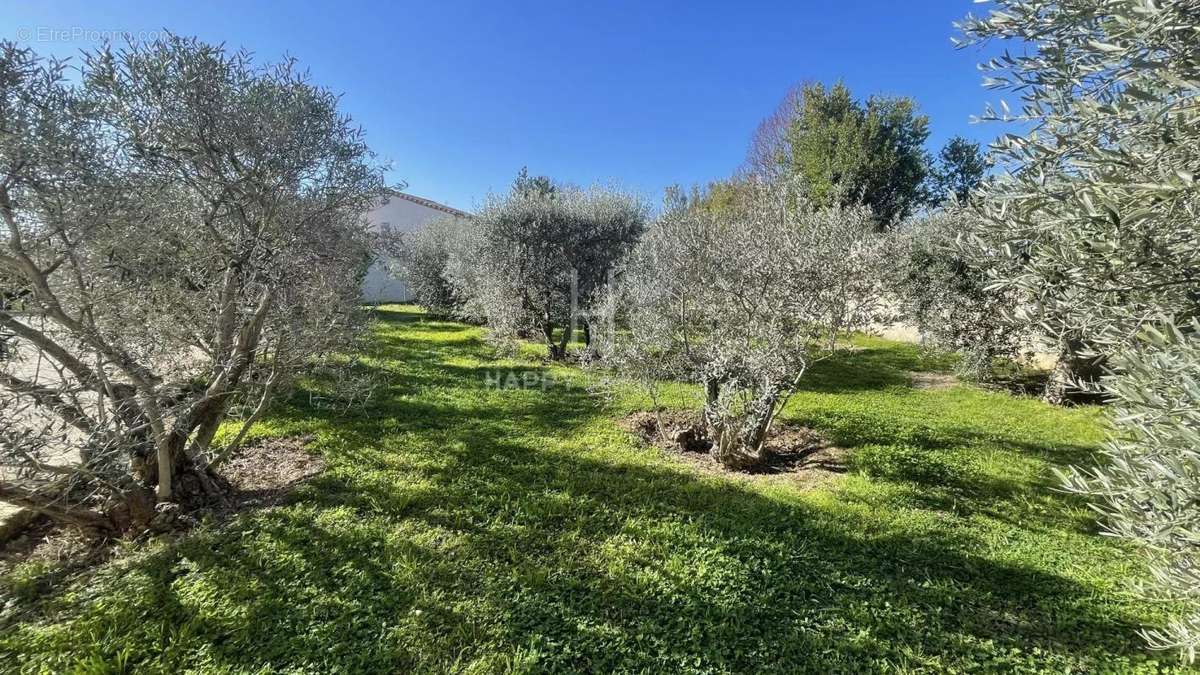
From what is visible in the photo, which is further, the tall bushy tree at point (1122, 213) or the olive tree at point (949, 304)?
the olive tree at point (949, 304)

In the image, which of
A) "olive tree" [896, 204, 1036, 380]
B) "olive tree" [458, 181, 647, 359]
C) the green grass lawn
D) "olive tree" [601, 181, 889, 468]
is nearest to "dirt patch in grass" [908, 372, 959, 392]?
"olive tree" [896, 204, 1036, 380]

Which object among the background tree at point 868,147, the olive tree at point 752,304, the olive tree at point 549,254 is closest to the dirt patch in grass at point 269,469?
the olive tree at point 752,304

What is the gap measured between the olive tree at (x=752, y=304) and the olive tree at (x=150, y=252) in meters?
3.94

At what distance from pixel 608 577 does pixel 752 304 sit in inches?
137

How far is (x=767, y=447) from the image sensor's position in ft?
21.2

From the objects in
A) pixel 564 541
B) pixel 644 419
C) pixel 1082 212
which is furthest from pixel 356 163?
pixel 1082 212

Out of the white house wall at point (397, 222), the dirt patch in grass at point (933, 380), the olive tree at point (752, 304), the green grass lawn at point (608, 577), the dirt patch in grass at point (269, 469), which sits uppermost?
the white house wall at point (397, 222)

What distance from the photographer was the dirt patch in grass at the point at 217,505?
12.1ft

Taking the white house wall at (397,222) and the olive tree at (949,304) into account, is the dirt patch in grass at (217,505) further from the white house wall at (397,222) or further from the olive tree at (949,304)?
the white house wall at (397,222)

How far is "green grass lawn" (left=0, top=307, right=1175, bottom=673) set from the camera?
9.42 ft

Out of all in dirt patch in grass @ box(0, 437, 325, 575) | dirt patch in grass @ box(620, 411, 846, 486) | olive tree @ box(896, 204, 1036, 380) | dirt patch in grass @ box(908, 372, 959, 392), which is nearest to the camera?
dirt patch in grass @ box(0, 437, 325, 575)

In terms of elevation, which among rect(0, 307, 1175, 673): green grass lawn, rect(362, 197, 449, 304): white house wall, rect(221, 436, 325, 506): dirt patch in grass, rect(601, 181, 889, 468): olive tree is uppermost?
rect(362, 197, 449, 304): white house wall

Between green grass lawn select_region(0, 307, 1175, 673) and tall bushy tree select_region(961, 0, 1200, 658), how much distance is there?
1.57 metres

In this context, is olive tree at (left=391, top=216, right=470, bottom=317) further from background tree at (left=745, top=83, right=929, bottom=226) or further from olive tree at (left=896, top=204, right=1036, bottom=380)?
olive tree at (left=896, top=204, right=1036, bottom=380)
